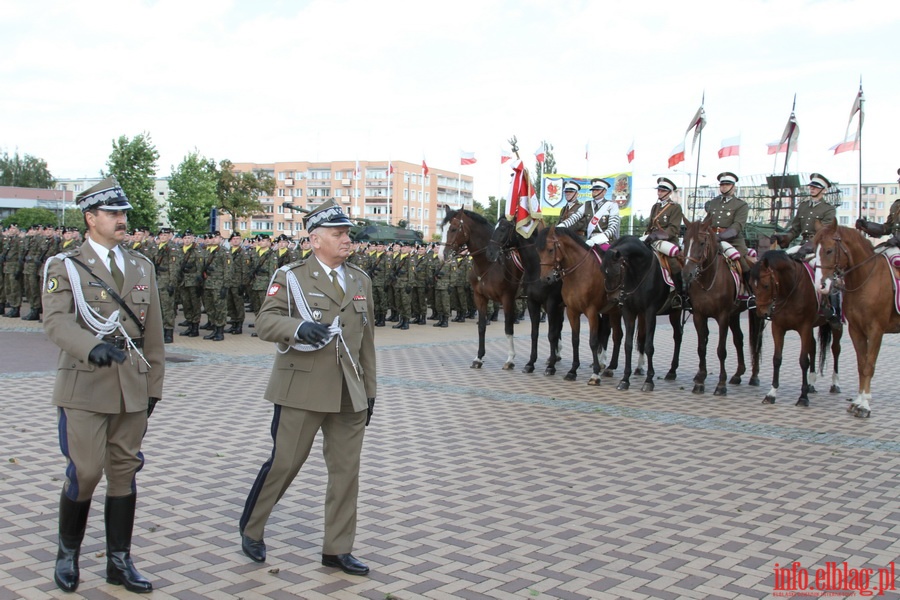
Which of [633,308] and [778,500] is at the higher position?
[633,308]

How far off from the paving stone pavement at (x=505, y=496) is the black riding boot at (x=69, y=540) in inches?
4.5

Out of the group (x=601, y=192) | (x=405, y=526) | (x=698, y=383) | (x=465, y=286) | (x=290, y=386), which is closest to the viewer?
(x=290, y=386)

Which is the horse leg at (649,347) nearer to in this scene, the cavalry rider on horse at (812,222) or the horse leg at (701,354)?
the horse leg at (701,354)

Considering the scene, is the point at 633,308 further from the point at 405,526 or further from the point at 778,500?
the point at 405,526

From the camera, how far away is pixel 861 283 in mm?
10125

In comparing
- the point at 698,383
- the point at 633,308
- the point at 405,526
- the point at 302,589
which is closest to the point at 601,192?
the point at 633,308

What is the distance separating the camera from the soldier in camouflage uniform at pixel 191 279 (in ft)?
54.7

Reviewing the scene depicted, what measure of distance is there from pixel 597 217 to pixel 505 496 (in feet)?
26.8

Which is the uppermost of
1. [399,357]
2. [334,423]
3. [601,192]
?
[601,192]

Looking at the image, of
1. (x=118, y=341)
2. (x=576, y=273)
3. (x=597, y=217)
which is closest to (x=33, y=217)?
(x=597, y=217)

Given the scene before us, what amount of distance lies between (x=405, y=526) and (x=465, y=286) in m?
18.1

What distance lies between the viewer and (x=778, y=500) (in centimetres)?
638

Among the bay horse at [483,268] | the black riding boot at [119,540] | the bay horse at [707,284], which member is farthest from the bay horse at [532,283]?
the black riding boot at [119,540]

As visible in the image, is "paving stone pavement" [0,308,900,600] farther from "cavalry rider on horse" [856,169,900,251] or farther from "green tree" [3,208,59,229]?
"green tree" [3,208,59,229]
